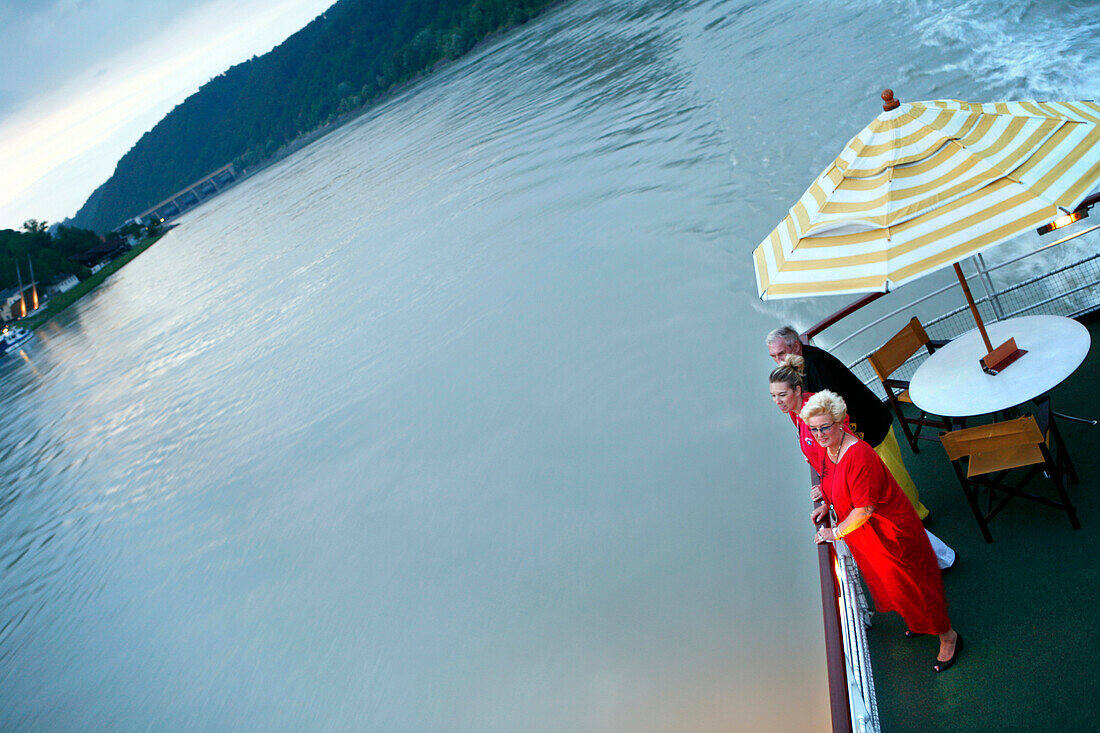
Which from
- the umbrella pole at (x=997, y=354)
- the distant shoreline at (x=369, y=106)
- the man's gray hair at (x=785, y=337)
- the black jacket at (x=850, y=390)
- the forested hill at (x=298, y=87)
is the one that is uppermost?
the forested hill at (x=298, y=87)

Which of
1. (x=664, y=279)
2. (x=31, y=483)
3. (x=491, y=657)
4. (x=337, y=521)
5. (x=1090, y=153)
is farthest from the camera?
(x=31, y=483)

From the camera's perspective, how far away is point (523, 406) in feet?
37.4

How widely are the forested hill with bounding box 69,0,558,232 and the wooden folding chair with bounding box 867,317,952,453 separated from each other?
81.6 m

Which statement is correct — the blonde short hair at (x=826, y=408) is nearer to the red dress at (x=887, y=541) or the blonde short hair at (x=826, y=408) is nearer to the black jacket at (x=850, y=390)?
the red dress at (x=887, y=541)

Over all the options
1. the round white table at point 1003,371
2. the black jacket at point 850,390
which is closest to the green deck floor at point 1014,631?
the round white table at point 1003,371

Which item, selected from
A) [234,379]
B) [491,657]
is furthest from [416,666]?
[234,379]

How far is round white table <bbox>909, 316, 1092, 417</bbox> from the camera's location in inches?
169

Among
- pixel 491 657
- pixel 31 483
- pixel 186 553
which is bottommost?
pixel 491 657

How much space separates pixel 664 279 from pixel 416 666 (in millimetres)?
7830

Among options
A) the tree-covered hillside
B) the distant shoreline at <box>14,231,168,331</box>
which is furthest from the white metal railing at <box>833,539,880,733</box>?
the tree-covered hillside

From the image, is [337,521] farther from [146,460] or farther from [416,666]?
[146,460]

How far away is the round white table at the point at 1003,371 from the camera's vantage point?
14.0 ft

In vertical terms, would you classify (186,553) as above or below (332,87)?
below

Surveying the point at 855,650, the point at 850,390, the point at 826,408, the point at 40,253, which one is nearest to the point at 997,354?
the point at 850,390
